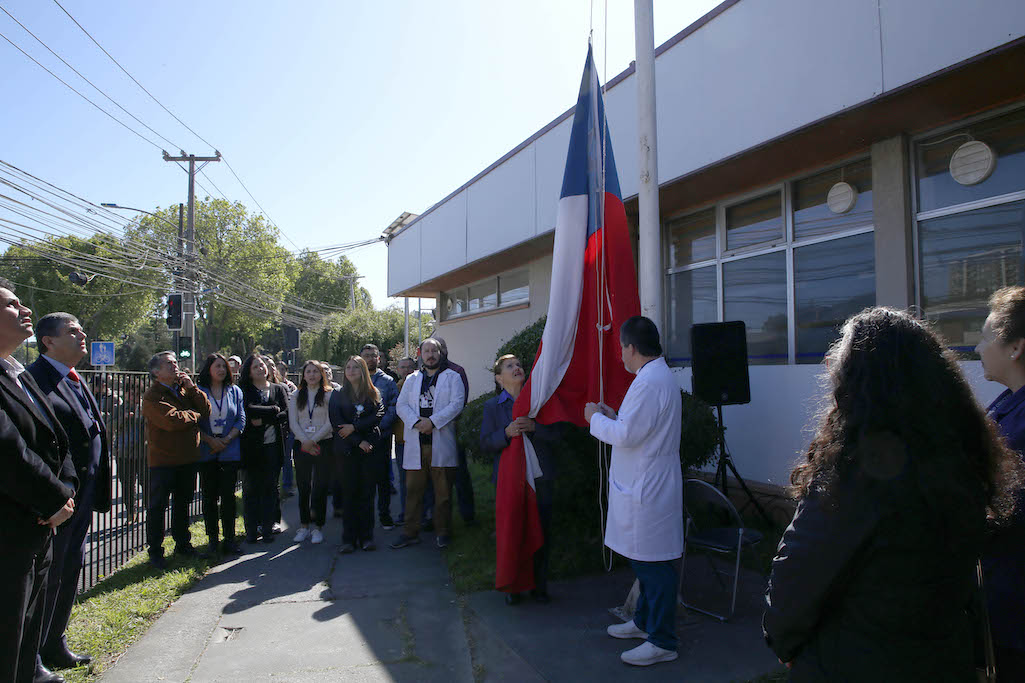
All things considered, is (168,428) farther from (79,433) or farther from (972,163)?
(972,163)

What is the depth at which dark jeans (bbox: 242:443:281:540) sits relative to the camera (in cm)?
615

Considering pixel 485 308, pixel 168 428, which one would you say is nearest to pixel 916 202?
pixel 168 428

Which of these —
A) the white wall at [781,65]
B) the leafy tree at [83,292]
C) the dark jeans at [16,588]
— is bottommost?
the dark jeans at [16,588]

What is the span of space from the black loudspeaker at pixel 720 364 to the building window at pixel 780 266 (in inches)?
39.8

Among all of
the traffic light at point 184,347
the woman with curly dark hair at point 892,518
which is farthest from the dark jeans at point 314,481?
the traffic light at point 184,347

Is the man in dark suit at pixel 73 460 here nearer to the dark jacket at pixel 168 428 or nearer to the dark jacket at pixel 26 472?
the dark jacket at pixel 26 472

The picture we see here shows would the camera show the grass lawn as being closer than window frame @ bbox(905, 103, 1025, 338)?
Yes

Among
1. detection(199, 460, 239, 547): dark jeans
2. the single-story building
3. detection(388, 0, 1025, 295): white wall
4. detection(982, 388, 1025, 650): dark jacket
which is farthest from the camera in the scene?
detection(199, 460, 239, 547): dark jeans

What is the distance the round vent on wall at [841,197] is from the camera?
6.12 m

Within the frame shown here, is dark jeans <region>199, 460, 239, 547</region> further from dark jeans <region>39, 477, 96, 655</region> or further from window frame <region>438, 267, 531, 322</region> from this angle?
window frame <region>438, 267, 531, 322</region>

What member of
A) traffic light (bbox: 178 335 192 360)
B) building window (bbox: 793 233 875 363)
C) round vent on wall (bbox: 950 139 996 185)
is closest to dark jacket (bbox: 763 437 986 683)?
round vent on wall (bbox: 950 139 996 185)

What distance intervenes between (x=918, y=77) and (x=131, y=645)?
22.0ft

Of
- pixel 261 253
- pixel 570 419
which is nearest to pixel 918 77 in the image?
pixel 570 419

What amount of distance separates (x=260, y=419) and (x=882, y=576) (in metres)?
5.85
